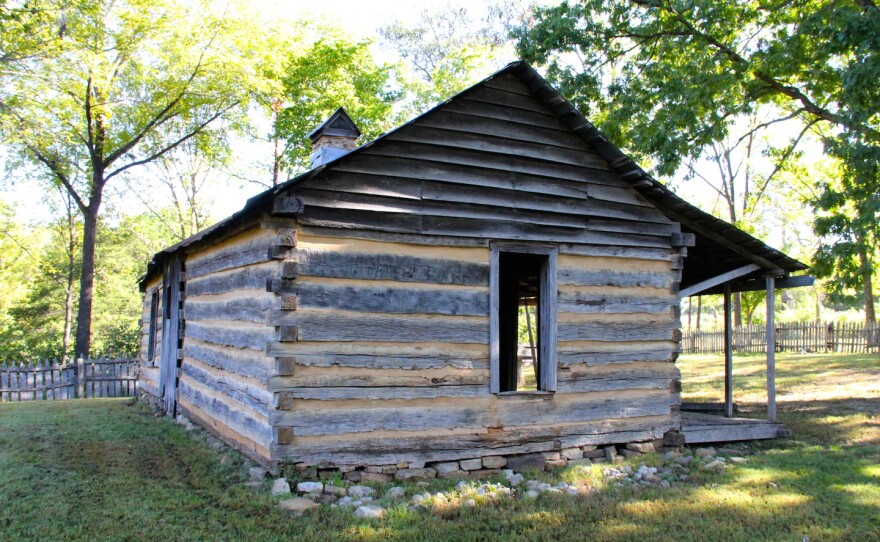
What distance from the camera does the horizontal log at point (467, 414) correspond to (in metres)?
7.27

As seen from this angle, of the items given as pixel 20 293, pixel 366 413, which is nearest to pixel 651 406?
pixel 366 413

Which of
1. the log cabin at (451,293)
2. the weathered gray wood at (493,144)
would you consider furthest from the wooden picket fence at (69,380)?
the weathered gray wood at (493,144)

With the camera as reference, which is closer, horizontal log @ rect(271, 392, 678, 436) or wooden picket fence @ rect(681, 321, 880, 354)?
horizontal log @ rect(271, 392, 678, 436)

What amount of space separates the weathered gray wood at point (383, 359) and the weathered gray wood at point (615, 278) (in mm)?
1730

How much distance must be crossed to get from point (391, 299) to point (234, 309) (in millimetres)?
2394

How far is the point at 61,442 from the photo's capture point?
9.98 m

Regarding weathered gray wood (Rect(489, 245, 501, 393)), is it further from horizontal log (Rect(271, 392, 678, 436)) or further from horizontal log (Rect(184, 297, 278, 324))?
horizontal log (Rect(184, 297, 278, 324))

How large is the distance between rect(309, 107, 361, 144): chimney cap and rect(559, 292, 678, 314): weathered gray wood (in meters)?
4.14

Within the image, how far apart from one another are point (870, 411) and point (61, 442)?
1413cm

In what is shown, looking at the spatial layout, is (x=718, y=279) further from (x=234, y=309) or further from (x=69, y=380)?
(x=69, y=380)

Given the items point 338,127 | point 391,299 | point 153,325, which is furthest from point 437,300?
point 153,325

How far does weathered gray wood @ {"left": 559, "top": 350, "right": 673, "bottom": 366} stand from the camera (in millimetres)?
8859

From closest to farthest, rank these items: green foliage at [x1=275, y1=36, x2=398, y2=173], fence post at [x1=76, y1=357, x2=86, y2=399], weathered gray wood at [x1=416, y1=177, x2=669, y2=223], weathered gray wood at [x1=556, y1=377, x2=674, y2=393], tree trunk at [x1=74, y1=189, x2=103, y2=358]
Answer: weathered gray wood at [x1=416, y1=177, x2=669, y2=223]
weathered gray wood at [x1=556, y1=377, x2=674, y2=393]
fence post at [x1=76, y1=357, x2=86, y2=399]
tree trunk at [x1=74, y1=189, x2=103, y2=358]
green foliage at [x1=275, y1=36, x2=398, y2=173]

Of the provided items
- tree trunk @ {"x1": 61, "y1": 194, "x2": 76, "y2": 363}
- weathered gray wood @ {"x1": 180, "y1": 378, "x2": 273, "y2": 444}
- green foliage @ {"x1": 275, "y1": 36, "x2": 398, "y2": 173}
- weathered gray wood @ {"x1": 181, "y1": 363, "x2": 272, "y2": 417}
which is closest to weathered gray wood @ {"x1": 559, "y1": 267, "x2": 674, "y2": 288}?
weathered gray wood @ {"x1": 181, "y1": 363, "x2": 272, "y2": 417}
